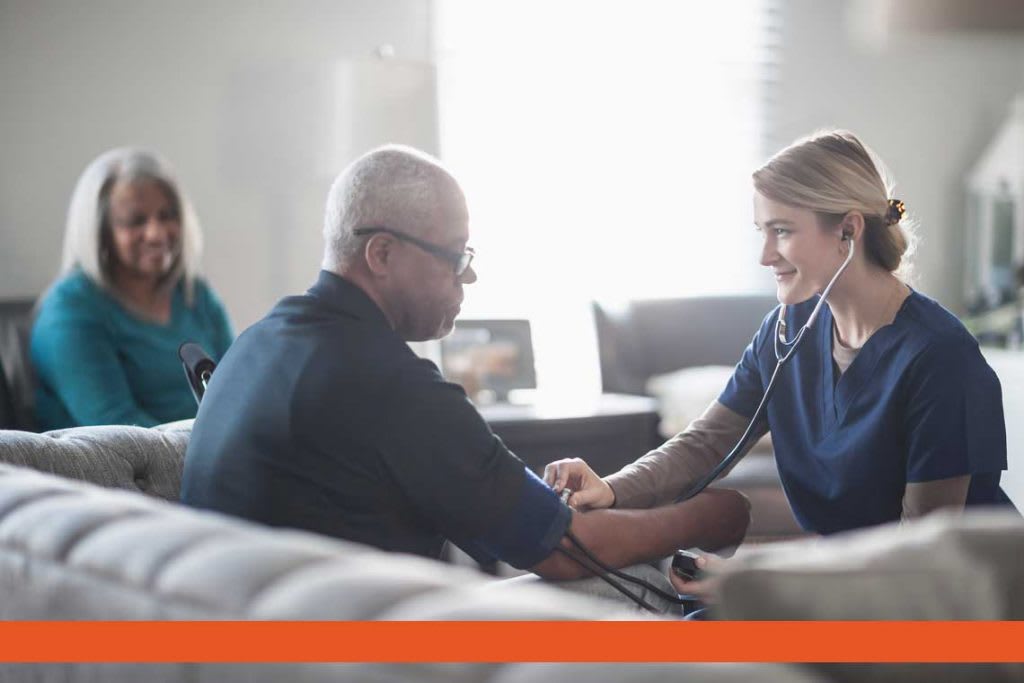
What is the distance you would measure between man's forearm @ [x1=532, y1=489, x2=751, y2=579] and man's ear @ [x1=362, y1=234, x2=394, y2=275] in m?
0.42

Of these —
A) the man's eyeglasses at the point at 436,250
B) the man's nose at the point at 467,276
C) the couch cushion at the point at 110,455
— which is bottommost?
the couch cushion at the point at 110,455

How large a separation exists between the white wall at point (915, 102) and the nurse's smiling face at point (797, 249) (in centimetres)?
265

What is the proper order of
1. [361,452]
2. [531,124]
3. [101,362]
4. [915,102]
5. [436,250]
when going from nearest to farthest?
[361,452], [436,250], [101,362], [531,124], [915,102]

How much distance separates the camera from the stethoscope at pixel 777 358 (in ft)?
5.81

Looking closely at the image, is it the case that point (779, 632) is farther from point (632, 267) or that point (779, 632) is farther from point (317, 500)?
point (632, 267)

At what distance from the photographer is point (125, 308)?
2957 mm

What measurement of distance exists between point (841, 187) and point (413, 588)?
1304 millimetres

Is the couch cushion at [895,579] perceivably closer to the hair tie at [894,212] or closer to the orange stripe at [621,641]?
the orange stripe at [621,641]

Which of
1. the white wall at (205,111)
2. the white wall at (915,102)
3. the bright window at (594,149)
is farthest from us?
the white wall at (915,102)

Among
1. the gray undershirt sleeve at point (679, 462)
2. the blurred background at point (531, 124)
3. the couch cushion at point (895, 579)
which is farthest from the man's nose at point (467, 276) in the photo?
the blurred background at point (531, 124)

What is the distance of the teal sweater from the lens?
9.13 ft

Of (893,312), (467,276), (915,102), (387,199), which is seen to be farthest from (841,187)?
(915,102)

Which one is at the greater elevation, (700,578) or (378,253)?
(378,253)

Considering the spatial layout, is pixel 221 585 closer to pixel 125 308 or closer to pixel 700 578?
pixel 700 578
